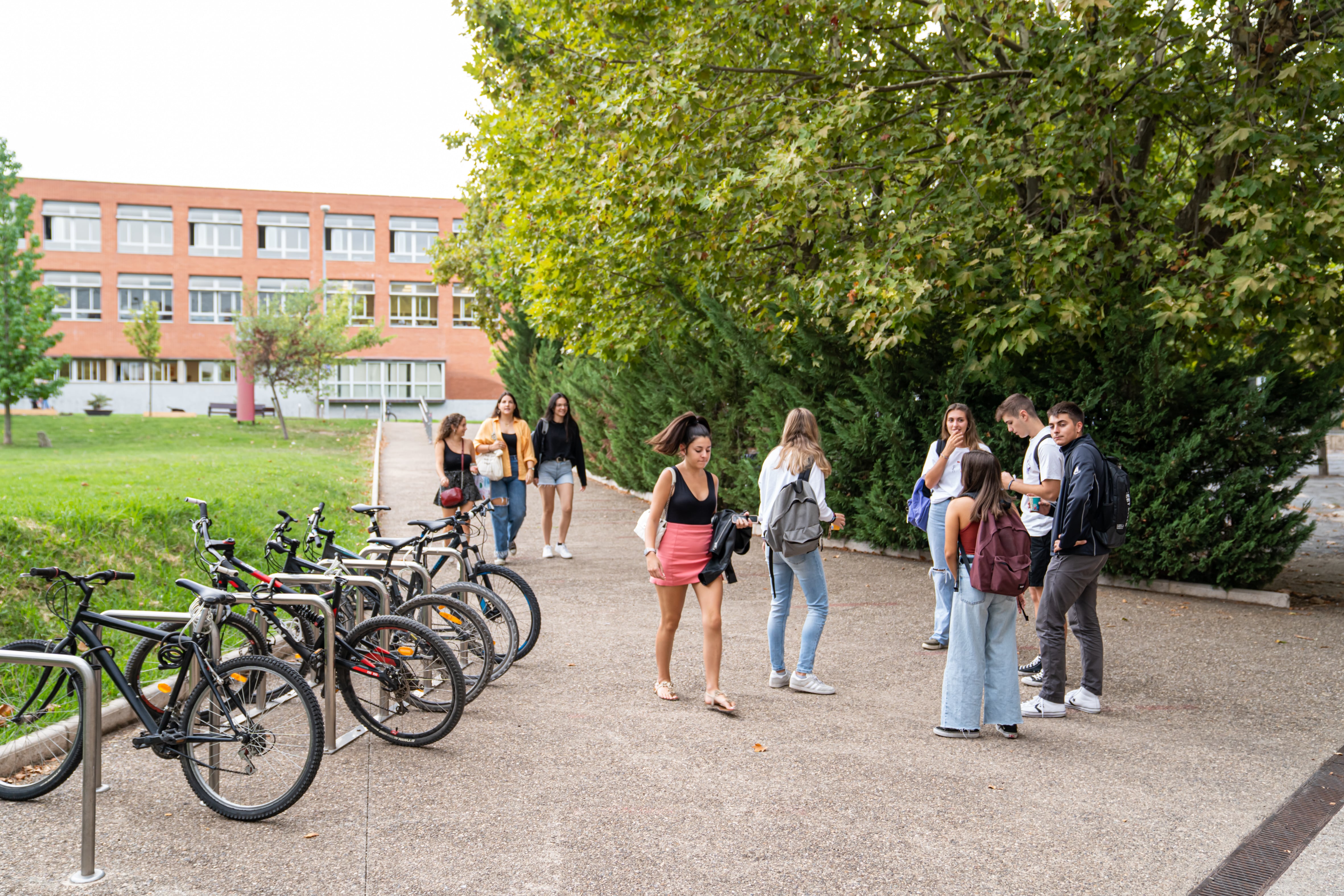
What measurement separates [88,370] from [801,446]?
2433 inches

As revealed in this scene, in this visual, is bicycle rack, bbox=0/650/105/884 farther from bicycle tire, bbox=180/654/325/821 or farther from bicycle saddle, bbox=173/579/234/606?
bicycle saddle, bbox=173/579/234/606

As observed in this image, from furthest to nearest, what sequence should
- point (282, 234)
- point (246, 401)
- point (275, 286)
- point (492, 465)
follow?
point (282, 234)
point (275, 286)
point (246, 401)
point (492, 465)

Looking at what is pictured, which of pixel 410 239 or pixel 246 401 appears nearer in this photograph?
pixel 246 401

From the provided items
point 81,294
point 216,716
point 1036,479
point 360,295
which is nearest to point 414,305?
point 360,295

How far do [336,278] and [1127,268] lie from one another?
5633 centimetres

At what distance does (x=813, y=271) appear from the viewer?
1273 cm

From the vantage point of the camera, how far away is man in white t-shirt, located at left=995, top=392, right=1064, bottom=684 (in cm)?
629

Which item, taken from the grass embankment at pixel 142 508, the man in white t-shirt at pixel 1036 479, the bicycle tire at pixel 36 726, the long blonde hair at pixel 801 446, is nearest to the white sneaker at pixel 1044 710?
the man in white t-shirt at pixel 1036 479

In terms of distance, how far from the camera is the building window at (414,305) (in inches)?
2409

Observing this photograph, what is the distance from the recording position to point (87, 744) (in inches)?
151

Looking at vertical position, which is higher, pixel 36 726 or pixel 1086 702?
pixel 36 726

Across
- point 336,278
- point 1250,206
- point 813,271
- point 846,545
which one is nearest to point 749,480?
point 846,545

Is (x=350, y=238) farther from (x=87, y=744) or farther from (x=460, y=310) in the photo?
(x=87, y=744)

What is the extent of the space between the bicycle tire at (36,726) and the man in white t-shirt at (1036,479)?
204 inches
